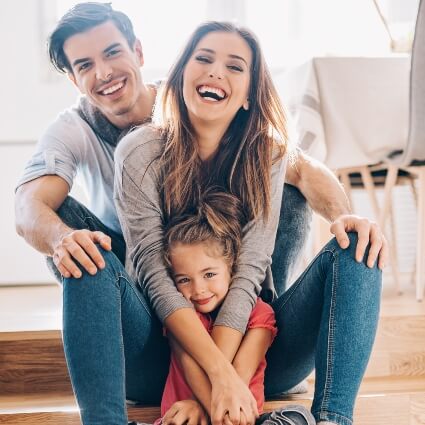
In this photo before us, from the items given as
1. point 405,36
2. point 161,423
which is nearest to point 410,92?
point 405,36

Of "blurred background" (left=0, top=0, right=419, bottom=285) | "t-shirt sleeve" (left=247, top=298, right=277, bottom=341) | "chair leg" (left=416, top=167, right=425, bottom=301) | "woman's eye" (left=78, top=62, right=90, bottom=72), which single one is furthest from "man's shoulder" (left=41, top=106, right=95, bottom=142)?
"blurred background" (left=0, top=0, right=419, bottom=285)

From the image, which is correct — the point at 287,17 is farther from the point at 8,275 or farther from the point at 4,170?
the point at 8,275

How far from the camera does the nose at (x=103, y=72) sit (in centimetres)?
167

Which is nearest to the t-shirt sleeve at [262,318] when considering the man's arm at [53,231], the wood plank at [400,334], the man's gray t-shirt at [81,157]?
the man's arm at [53,231]

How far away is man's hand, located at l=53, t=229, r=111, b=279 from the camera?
1.13 meters

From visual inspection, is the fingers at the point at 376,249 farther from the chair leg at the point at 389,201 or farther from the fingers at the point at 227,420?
the chair leg at the point at 389,201

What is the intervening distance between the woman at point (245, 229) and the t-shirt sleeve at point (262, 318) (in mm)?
18

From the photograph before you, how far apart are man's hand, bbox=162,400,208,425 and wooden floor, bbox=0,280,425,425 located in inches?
7.6

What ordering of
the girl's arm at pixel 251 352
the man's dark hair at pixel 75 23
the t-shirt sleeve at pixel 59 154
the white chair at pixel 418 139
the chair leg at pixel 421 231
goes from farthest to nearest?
the chair leg at pixel 421 231 < the white chair at pixel 418 139 < the man's dark hair at pixel 75 23 < the t-shirt sleeve at pixel 59 154 < the girl's arm at pixel 251 352

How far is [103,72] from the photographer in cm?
167

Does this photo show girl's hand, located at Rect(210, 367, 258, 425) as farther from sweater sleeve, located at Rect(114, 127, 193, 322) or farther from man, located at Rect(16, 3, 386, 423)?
sweater sleeve, located at Rect(114, 127, 193, 322)

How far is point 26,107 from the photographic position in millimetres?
3252

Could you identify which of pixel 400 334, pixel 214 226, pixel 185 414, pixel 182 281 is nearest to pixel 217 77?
pixel 214 226

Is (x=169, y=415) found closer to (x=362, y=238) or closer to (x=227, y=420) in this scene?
(x=227, y=420)
